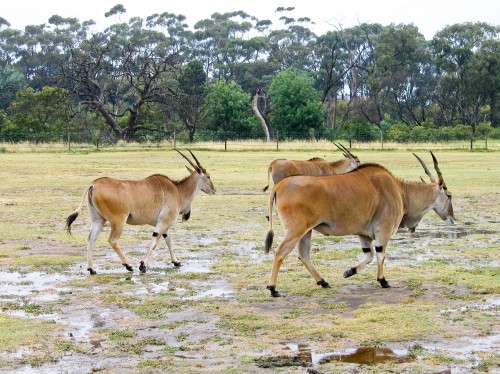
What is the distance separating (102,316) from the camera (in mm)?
9039

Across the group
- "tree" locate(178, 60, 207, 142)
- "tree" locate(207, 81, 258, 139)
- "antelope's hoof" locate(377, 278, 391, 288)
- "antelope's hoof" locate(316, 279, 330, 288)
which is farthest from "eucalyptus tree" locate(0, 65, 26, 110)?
"antelope's hoof" locate(377, 278, 391, 288)

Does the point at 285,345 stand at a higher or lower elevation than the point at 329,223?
lower

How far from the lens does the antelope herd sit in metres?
9.97

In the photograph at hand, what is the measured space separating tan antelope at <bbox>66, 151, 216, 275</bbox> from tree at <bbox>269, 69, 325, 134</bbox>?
5043 cm

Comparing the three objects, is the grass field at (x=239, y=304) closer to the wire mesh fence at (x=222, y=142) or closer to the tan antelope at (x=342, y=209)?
the tan antelope at (x=342, y=209)

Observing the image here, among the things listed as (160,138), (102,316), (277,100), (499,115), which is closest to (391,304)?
(102,316)

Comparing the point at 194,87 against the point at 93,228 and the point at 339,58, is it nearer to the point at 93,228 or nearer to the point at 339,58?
the point at 339,58

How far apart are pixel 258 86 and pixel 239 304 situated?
83.9 metres

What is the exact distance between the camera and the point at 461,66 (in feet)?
258

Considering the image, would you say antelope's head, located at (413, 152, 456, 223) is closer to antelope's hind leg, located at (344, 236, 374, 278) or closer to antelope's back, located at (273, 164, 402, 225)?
antelope's back, located at (273, 164, 402, 225)

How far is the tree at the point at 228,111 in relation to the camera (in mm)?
65125

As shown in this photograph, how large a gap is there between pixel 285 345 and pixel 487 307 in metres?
2.63

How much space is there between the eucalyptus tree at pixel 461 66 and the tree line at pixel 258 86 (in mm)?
118

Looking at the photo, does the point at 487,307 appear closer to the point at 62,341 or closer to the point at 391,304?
the point at 391,304
